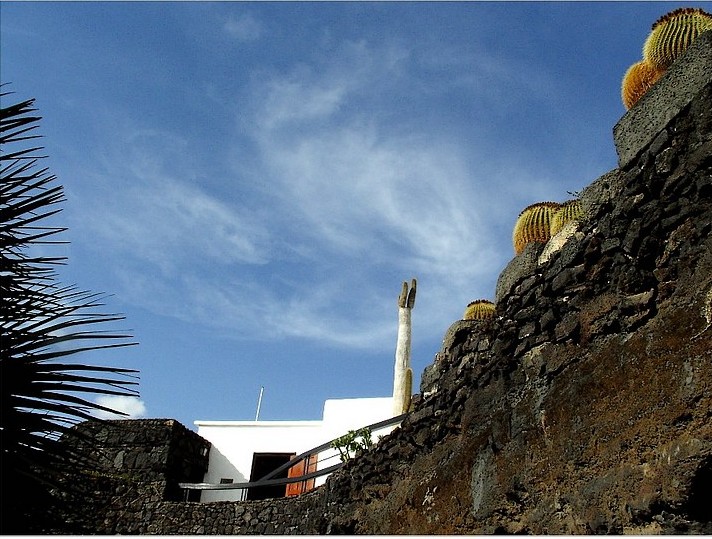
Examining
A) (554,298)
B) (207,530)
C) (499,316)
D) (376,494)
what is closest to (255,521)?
(207,530)

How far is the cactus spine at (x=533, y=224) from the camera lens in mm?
6430

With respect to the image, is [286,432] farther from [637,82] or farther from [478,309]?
[637,82]

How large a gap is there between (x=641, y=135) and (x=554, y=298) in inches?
40.2

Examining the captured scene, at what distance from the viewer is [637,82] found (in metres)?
5.15

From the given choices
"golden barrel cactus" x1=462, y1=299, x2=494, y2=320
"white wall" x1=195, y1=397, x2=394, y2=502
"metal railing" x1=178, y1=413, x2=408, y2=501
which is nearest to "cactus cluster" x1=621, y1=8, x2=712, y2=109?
"golden barrel cactus" x1=462, y1=299, x2=494, y2=320

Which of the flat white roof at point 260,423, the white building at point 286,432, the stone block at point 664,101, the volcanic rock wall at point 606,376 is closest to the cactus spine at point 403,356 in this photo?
the white building at point 286,432

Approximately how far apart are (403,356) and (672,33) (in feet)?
31.0

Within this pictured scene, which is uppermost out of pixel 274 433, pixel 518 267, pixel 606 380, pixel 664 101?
pixel 664 101

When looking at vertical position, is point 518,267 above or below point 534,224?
below

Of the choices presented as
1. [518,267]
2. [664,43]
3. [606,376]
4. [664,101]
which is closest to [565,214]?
[518,267]

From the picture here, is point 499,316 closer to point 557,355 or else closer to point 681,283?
point 557,355

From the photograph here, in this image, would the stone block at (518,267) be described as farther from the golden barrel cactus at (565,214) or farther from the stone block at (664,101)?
the stone block at (664,101)

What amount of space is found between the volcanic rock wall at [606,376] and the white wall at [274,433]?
8.42 meters

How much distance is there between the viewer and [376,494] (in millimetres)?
5262
